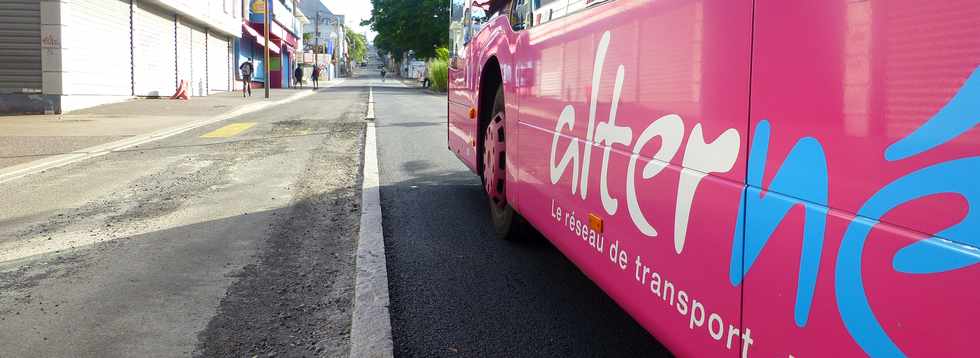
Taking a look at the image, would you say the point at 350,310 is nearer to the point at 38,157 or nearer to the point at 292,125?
the point at 38,157

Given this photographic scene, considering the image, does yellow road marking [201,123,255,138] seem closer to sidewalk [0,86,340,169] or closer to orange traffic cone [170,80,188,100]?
sidewalk [0,86,340,169]

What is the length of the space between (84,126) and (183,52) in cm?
1686

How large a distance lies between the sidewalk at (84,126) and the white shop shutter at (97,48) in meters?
0.77

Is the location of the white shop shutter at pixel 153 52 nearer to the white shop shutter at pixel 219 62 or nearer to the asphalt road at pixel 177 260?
the white shop shutter at pixel 219 62

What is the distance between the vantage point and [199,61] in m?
34.2

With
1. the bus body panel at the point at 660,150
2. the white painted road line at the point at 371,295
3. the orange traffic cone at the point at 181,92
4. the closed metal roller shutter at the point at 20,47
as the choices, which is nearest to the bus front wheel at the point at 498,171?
the white painted road line at the point at 371,295

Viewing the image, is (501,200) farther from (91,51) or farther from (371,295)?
(91,51)

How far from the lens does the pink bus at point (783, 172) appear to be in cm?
141

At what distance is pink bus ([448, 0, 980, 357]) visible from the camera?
1405mm

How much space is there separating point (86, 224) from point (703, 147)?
5.41 metres

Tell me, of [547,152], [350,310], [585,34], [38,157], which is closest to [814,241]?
[585,34]

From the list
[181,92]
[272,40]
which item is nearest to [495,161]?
[181,92]

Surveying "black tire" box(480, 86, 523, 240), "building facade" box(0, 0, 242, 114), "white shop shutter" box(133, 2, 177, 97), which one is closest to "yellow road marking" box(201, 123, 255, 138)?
"building facade" box(0, 0, 242, 114)

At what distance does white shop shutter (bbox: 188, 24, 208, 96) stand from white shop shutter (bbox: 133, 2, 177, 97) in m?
3.19
